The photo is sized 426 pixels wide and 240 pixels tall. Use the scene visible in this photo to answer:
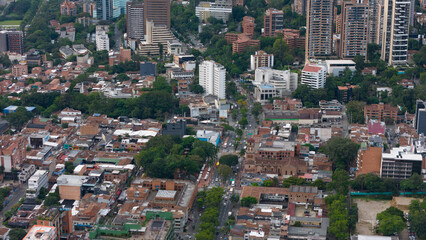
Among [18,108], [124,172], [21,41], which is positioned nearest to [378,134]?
[124,172]

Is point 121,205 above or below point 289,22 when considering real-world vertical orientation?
below

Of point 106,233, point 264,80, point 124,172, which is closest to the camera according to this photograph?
point 106,233

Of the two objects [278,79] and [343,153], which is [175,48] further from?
[343,153]

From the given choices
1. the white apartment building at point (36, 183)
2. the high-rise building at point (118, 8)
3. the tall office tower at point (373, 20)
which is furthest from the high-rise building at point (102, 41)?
the white apartment building at point (36, 183)

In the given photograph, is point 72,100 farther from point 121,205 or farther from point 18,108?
point 121,205

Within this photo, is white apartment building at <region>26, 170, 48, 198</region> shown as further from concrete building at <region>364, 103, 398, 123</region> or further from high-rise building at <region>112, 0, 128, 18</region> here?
high-rise building at <region>112, 0, 128, 18</region>

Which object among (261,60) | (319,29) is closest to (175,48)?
(261,60)
